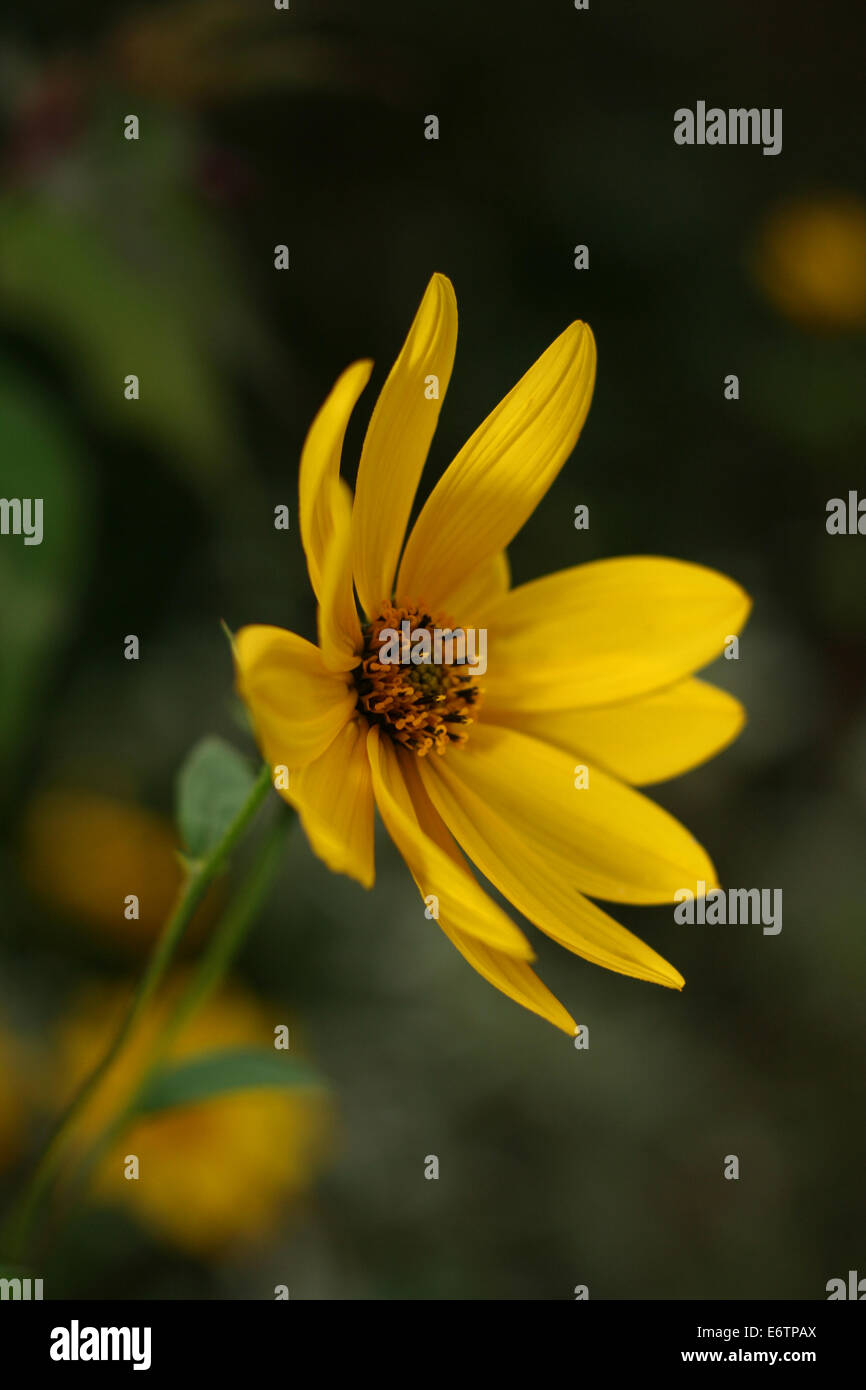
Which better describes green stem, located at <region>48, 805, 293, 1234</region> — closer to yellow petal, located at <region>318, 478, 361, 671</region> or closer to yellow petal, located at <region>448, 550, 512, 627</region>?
yellow petal, located at <region>318, 478, 361, 671</region>

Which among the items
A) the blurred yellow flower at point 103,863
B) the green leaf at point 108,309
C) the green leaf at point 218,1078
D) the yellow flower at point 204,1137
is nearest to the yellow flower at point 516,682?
the green leaf at point 218,1078

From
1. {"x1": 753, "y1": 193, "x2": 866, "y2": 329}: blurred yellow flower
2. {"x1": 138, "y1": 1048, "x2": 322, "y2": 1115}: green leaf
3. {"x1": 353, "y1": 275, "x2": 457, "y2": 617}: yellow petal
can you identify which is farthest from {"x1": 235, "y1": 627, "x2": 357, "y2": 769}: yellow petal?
{"x1": 753, "y1": 193, "x2": 866, "y2": 329}: blurred yellow flower

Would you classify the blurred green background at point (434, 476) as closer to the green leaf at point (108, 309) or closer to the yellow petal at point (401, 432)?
the green leaf at point (108, 309)

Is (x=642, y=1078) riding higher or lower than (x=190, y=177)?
lower

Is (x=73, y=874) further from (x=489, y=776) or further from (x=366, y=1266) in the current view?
(x=489, y=776)
